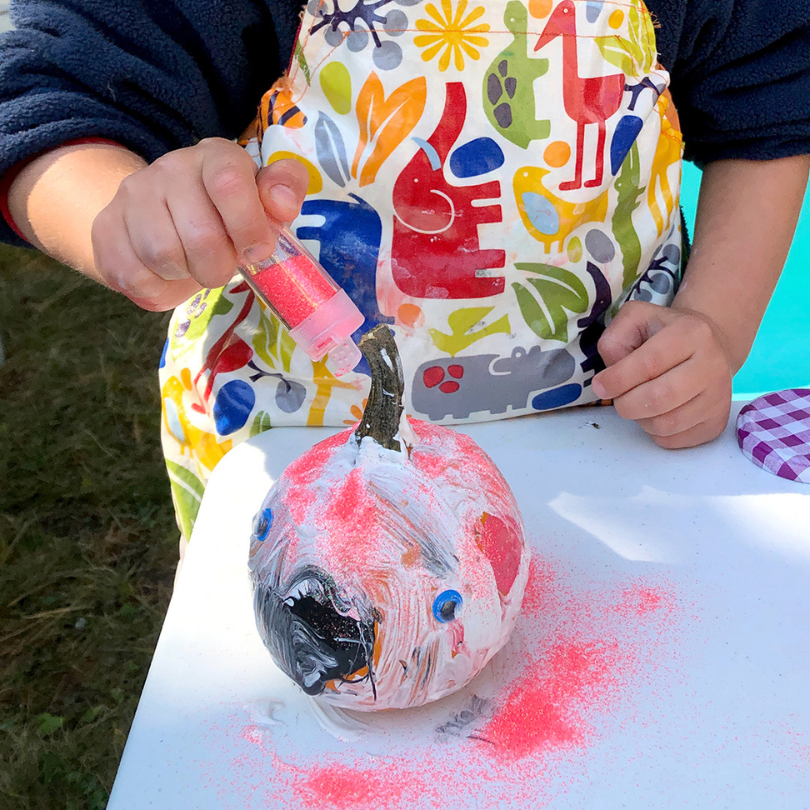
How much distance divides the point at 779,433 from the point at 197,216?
0.55 metres

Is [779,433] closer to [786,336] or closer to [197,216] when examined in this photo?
[197,216]

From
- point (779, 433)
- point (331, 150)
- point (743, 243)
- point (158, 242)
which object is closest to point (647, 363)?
point (779, 433)

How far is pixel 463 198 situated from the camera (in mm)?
761

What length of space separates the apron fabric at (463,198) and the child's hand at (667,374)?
5 cm

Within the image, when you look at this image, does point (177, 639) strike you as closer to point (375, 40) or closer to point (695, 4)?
point (375, 40)

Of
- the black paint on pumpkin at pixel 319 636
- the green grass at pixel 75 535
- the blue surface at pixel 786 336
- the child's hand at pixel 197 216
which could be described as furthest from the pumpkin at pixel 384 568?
the blue surface at pixel 786 336

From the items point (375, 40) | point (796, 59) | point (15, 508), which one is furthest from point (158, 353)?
point (796, 59)

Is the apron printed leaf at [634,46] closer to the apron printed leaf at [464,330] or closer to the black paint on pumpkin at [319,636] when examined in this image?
the apron printed leaf at [464,330]

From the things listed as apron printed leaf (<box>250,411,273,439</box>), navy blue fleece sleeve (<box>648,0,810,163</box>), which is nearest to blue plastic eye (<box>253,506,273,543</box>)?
apron printed leaf (<box>250,411,273,439</box>)

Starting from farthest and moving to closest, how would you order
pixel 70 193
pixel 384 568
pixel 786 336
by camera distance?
pixel 786 336 → pixel 70 193 → pixel 384 568

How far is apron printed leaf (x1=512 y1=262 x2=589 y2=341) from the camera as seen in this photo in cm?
81

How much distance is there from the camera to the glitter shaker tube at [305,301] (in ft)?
1.87

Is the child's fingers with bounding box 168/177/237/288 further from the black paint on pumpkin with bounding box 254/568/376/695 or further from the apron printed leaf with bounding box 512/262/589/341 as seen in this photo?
the apron printed leaf with bounding box 512/262/589/341

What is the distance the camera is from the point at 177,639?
61 centimetres
